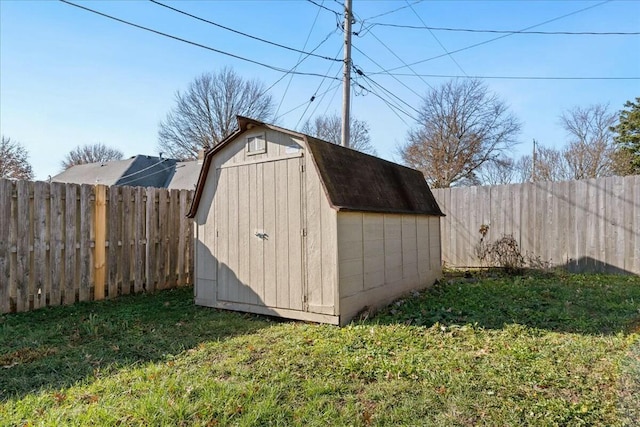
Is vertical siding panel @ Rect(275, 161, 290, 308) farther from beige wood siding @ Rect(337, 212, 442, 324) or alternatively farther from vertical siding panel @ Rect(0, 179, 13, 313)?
vertical siding panel @ Rect(0, 179, 13, 313)

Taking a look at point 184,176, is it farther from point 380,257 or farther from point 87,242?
point 380,257

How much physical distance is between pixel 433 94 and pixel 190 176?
13.5 meters

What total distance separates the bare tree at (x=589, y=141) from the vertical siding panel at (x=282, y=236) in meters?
18.1

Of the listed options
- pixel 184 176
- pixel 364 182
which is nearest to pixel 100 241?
pixel 364 182

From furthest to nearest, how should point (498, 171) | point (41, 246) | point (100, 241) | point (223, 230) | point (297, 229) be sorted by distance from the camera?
1. point (498, 171)
2. point (100, 241)
3. point (223, 230)
4. point (41, 246)
5. point (297, 229)

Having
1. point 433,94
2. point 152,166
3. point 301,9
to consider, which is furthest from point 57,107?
point 433,94

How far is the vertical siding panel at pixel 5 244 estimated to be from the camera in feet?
15.2

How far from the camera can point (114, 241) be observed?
5.76m

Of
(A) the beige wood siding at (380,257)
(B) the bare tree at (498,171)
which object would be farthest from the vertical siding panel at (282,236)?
(B) the bare tree at (498,171)

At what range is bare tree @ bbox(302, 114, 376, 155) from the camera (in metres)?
23.3

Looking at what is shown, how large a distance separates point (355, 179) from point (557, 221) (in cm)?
504

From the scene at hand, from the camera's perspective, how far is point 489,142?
19016mm

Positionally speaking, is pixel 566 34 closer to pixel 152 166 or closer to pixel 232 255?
pixel 232 255

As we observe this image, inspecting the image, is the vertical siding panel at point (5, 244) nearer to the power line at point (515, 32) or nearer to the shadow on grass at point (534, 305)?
the shadow on grass at point (534, 305)
